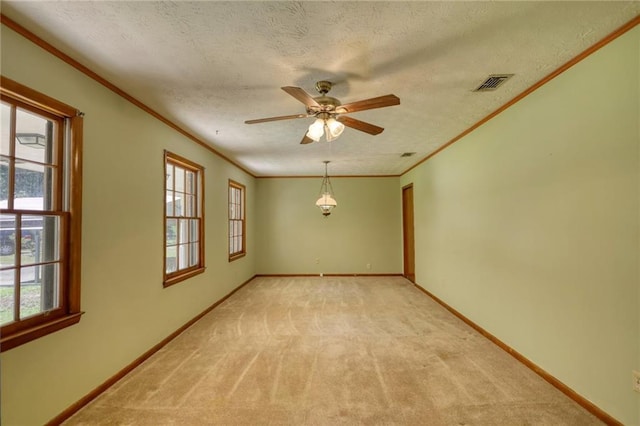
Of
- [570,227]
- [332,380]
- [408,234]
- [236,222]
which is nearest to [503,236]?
[570,227]

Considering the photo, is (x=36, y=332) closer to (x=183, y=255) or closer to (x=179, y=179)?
(x=183, y=255)

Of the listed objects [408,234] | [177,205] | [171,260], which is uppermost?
[177,205]

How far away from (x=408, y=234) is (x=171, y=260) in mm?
5215

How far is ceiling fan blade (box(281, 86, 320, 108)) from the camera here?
191 cm

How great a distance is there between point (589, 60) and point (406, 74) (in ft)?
4.09

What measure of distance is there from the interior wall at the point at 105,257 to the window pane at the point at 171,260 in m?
0.23

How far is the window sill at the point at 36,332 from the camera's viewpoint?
166 cm

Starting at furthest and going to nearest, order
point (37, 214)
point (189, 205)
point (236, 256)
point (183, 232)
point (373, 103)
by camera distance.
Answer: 1. point (236, 256)
2. point (189, 205)
3. point (183, 232)
4. point (373, 103)
5. point (37, 214)

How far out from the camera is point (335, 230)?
743 cm

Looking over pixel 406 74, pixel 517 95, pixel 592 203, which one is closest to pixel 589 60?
pixel 517 95

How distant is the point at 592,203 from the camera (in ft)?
6.73

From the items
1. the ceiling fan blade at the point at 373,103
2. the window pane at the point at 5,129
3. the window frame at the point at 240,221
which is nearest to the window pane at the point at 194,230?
the window frame at the point at 240,221

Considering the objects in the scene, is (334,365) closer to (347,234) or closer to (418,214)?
(418,214)

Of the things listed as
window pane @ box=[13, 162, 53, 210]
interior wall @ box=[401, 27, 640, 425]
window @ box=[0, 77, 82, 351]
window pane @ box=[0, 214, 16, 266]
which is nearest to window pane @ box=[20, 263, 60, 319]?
window @ box=[0, 77, 82, 351]
